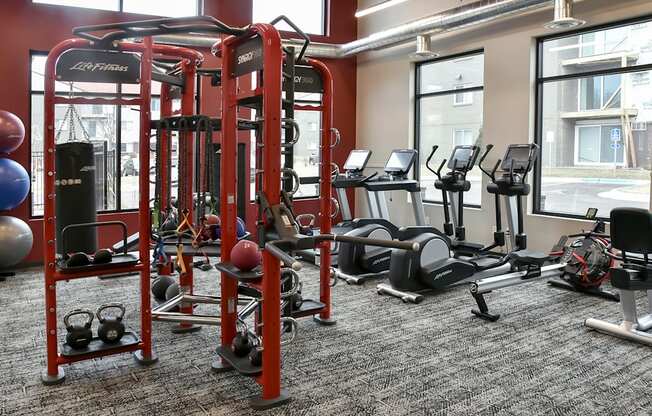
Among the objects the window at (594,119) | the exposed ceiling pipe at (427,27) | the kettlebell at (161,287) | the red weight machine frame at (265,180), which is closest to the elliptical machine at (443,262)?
the window at (594,119)

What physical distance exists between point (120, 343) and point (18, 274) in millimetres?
3738

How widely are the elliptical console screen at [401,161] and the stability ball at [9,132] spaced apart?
4.51 metres

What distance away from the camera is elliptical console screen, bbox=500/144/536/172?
21.1 ft

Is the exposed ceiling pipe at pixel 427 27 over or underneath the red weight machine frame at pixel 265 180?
over

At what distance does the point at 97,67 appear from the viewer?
3.52 m

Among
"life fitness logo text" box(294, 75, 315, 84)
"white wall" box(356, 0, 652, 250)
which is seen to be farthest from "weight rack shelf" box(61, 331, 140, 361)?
"white wall" box(356, 0, 652, 250)

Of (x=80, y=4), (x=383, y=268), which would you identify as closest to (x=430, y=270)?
(x=383, y=268)

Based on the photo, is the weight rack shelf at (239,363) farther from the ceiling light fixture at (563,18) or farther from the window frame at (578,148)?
the window frame at (578,148)

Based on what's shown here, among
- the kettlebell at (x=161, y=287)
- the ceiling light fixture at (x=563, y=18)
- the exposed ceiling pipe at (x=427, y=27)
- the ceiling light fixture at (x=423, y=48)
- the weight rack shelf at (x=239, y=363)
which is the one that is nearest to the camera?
the weight rack shelf at (x=239, y=363)

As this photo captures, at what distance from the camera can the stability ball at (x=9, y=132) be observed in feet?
19.9

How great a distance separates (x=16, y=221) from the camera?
20.9 feet

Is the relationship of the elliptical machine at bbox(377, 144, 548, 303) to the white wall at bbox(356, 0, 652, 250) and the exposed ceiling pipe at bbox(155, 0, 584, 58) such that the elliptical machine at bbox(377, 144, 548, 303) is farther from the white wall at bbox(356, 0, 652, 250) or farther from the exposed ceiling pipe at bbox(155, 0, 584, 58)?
the exposed ceiling pipe at bbox(155, 0, 584, 58)

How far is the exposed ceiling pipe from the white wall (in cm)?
49

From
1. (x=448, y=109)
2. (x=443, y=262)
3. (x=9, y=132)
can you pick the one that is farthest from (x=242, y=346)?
(x=448, y=109)
